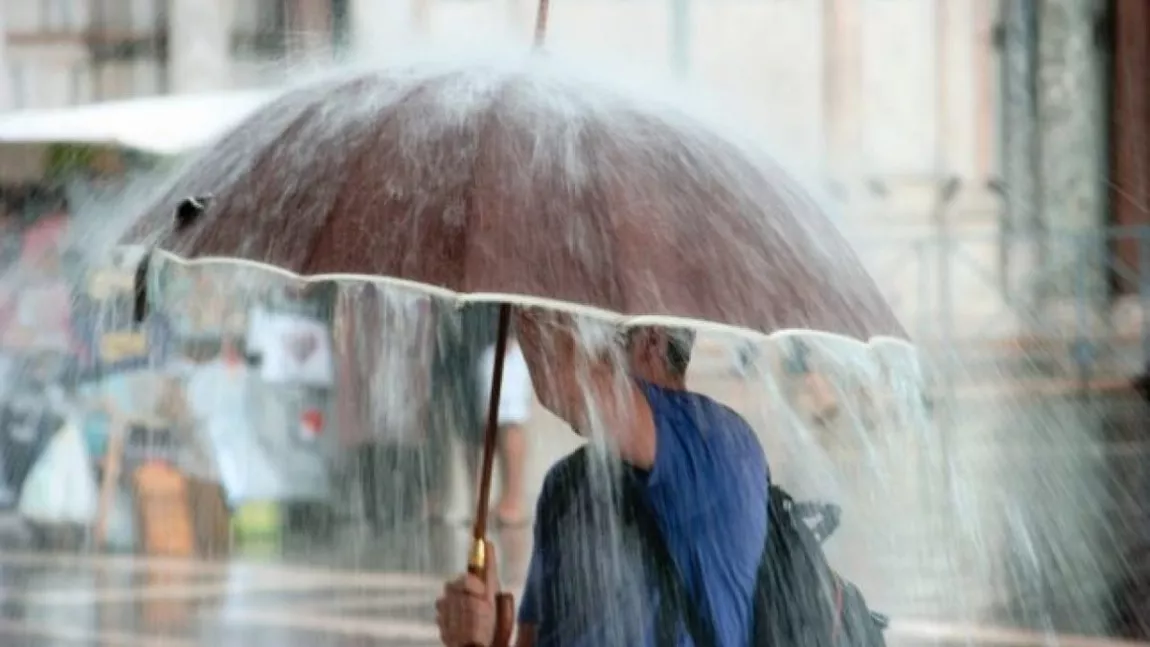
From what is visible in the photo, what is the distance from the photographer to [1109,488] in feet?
40.9

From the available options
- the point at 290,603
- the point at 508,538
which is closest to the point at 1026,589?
the point at 508,538

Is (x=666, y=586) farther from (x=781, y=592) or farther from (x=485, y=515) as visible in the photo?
(x=485, y=515)

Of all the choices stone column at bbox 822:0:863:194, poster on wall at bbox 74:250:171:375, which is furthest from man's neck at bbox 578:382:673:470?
stone column at bbox 822:0:863:194

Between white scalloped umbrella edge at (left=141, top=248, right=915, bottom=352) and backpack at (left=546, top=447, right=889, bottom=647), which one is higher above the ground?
white scalloped umbrella edge at (left=141, top=248, right=915, bottom=352)

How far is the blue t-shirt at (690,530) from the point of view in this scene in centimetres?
278

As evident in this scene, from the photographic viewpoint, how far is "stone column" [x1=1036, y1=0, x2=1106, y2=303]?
18.2 m

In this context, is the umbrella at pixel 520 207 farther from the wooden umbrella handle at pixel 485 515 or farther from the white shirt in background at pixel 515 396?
the white shirt in background at pixel 515 396

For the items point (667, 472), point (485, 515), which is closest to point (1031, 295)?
point (485, 515)

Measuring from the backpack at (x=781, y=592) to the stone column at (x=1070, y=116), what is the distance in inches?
621

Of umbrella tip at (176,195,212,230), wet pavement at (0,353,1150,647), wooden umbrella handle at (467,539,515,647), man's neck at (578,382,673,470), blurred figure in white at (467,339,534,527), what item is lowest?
wet pavement at (0,353,1150,647)

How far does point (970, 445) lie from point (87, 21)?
7.74 metres

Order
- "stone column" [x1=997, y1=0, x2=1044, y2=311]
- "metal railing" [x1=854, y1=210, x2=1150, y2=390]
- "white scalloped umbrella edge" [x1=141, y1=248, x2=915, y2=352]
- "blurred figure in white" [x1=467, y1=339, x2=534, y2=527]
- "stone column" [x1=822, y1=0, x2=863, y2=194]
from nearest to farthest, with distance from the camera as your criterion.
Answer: "white scalloped umbrella edge" [x1=141, y1=248, x2=915, y2=352], "blurred figure in white" [x1=467, y1=339, x2=534, y2=527], "metal railing" [x1=854, y1=210, x2=1150, y2=390], "stone column" [x1=822, y1=0, x2=863, y2=194], "stone column" [x1=997, y1=0, x2=1044, y2=311]

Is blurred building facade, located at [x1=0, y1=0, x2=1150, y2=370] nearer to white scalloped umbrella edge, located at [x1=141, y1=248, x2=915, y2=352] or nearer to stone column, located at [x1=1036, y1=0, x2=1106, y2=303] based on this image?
stone column, located at [x1=1036, y1=0, x2=1106, y2=303]

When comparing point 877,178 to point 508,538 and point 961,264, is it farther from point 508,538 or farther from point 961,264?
point 508,538
